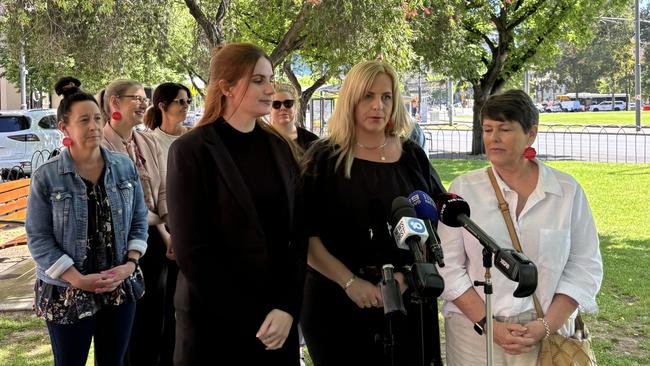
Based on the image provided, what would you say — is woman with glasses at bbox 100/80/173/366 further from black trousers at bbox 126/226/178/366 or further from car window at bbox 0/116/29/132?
car window at bbox 0/116/29/132

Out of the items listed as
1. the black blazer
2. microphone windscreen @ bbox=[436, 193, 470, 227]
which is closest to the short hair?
A: the black blazer

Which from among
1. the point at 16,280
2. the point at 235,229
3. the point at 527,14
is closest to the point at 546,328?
the point at 235,229

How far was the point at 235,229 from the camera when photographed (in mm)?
2812

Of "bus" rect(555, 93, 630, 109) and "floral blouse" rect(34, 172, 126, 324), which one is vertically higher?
"bus" rect(555, 93, 630, 109)

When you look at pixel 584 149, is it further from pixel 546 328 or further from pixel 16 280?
pixel 546 328

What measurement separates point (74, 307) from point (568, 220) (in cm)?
255

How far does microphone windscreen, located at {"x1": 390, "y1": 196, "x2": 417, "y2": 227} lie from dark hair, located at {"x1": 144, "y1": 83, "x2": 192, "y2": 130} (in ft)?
10.9

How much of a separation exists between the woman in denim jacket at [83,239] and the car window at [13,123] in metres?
17.6

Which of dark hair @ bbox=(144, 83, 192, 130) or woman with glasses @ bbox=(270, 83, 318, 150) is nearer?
dark hair @ bbox=(144, 83, 192, 130)

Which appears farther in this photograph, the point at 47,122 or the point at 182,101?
the point at 47,122

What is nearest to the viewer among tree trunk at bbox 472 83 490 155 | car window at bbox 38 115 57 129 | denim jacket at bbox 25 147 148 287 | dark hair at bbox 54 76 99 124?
denim jacket at bbox 25 147 148 287

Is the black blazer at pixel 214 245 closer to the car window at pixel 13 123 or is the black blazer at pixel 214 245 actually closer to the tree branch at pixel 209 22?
the tree branch at pixel 209 22

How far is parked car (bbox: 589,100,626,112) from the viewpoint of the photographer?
7788 cm

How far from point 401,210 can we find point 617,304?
5571 mm
